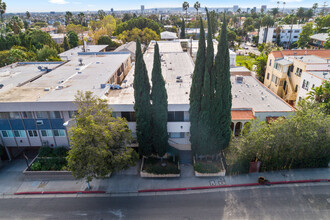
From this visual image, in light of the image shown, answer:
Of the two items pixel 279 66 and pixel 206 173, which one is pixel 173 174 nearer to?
pixel 206 173

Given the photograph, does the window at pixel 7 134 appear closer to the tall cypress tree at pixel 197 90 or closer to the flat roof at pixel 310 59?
the tall cypress tree at pixel 197 90

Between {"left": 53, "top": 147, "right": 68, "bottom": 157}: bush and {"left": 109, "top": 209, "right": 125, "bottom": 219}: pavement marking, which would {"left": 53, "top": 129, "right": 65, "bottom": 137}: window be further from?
{"left": 109, "top": 209, "right": 125, "bottom": 219}: pavement marking

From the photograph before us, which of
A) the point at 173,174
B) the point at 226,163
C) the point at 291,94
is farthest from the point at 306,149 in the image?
the point at 291,94

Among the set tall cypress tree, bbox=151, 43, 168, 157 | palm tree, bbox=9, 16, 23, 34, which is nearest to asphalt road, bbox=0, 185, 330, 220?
tall cypress tree, bbox=151, 43, 168, 157

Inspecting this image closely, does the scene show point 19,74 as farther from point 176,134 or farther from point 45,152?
point 176,134

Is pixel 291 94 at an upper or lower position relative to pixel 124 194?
upper

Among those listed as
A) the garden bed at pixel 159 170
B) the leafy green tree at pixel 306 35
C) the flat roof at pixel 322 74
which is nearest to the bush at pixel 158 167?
the garden bed at pixel 159 170

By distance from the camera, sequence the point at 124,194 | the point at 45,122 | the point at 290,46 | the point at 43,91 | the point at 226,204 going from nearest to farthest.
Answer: the point at 226,204, the point at 124,194, the point at 45,122, the point at 43,91, the point at 290,46
